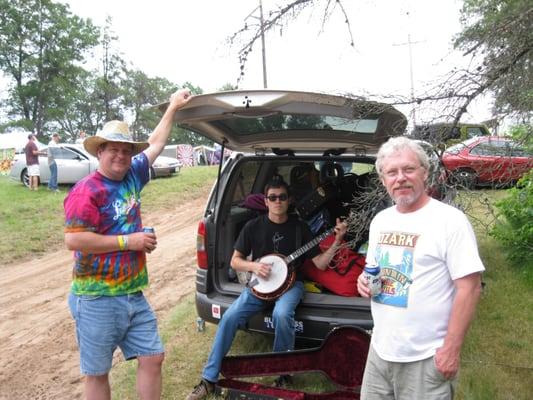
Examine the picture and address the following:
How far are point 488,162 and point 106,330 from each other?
2229mm

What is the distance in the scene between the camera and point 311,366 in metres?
3.25

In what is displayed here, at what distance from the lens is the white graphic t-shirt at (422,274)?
1898mm

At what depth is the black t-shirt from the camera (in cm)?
370

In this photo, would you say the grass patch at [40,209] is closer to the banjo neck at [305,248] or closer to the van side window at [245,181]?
the van side window at [245,181]

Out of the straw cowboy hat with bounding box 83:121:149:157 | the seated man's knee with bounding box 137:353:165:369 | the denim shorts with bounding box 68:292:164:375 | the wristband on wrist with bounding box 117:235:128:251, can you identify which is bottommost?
the seated man's knee with bounding box 137:353:165:369

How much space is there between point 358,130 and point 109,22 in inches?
1997

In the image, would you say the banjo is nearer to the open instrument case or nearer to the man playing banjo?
the man playing banjo

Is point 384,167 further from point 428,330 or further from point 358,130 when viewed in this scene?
point 358,130

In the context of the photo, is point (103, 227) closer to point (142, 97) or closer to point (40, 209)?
point (40, 209)

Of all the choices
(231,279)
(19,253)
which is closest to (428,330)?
(231,279)

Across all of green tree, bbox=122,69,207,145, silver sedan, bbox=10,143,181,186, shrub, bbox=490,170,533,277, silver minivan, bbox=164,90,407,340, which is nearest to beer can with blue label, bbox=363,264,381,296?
silver minivan, bbox=164,90,407,340

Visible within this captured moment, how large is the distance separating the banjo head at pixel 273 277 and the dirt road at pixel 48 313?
147cm

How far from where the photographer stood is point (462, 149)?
263 centimetres

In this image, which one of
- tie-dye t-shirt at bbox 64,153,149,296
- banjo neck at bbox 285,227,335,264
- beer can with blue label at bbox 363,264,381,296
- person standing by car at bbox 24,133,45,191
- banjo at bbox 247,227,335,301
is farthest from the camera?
person standing by car at bbox 24,133,45,191
